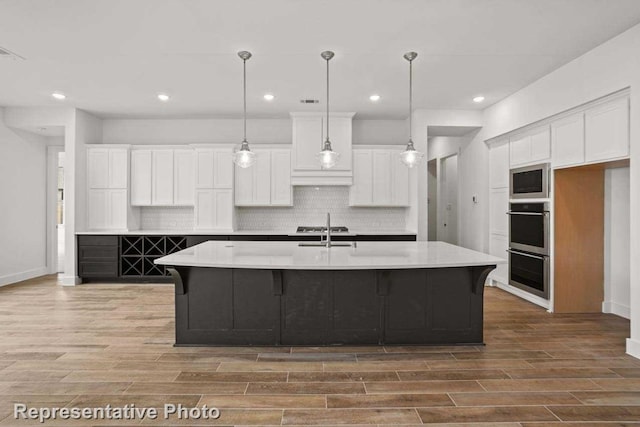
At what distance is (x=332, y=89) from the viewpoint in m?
5.26

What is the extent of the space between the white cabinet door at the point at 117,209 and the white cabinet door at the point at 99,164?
22 centimetres

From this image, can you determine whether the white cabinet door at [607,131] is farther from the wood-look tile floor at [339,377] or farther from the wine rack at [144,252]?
the wine rack at [144,252]

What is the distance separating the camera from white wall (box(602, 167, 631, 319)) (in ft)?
14.7

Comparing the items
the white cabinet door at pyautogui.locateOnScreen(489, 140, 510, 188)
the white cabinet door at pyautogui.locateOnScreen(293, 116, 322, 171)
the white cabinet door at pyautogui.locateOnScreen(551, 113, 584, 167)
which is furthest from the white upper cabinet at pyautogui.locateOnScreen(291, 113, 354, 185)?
the white cabinet door at pyautogui.locateOnScreen(551, 113, 584, 167)

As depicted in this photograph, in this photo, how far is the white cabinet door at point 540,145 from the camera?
4.78 meters

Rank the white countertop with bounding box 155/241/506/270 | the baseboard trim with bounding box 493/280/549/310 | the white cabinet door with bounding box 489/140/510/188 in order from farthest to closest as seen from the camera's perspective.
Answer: the white cabinet door with bounding box 489/140/510/188 < the baseboard trim with bounding box 493/280/549/310 < the white countertop with bounding box 155/241/506/270

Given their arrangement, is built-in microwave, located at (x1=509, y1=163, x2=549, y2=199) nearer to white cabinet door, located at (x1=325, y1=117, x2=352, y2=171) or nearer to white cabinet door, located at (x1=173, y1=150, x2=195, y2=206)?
white cabinet door, located at (x1=325, y1=117, x2=352, y2=171)

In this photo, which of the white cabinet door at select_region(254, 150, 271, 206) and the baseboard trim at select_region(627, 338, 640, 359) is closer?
the baseboard trim at select_region(627, 338, 640, 359)

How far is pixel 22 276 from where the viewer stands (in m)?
A: 6.63

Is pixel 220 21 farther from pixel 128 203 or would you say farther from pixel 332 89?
pixel 128 203

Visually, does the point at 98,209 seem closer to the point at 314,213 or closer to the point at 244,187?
the point at 244,187

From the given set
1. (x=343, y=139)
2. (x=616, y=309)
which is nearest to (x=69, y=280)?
(x=343, y=139)

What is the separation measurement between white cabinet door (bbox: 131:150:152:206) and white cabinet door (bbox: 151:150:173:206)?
80 millimetres

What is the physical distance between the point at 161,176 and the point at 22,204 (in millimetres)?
2220
